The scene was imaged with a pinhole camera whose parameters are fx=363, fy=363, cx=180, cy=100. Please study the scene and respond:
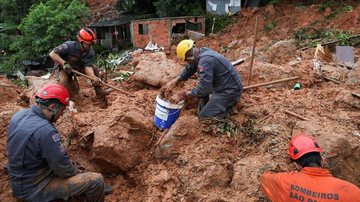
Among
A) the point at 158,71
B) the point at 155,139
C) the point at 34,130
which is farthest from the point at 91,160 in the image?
the point at 158,71

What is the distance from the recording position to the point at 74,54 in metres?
6.73

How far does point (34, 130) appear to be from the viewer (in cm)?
360

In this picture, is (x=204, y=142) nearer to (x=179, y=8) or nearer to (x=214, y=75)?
(x=214, y=75)

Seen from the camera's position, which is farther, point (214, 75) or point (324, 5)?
point (324, 5)

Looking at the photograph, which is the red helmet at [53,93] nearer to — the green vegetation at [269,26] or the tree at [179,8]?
the green vegetation at [269,26]

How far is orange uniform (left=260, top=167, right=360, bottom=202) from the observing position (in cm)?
301

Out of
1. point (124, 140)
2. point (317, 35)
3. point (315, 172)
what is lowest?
point (317, 35)

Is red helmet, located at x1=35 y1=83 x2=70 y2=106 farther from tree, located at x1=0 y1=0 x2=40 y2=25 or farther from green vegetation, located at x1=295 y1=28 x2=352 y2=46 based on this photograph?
tree, located at x1=0 y1=0 x2=40 y2=25

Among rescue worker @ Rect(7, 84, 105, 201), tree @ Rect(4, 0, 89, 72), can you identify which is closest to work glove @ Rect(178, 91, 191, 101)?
rescue worker @ Rect(7, 84, 105, 201)

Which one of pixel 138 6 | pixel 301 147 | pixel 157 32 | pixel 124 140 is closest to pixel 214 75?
pixel 124 140

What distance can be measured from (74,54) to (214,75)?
2.86m

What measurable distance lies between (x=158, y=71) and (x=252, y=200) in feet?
12.5

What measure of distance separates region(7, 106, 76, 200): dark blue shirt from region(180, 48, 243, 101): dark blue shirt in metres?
2.16

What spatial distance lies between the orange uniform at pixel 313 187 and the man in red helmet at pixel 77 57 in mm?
4287
